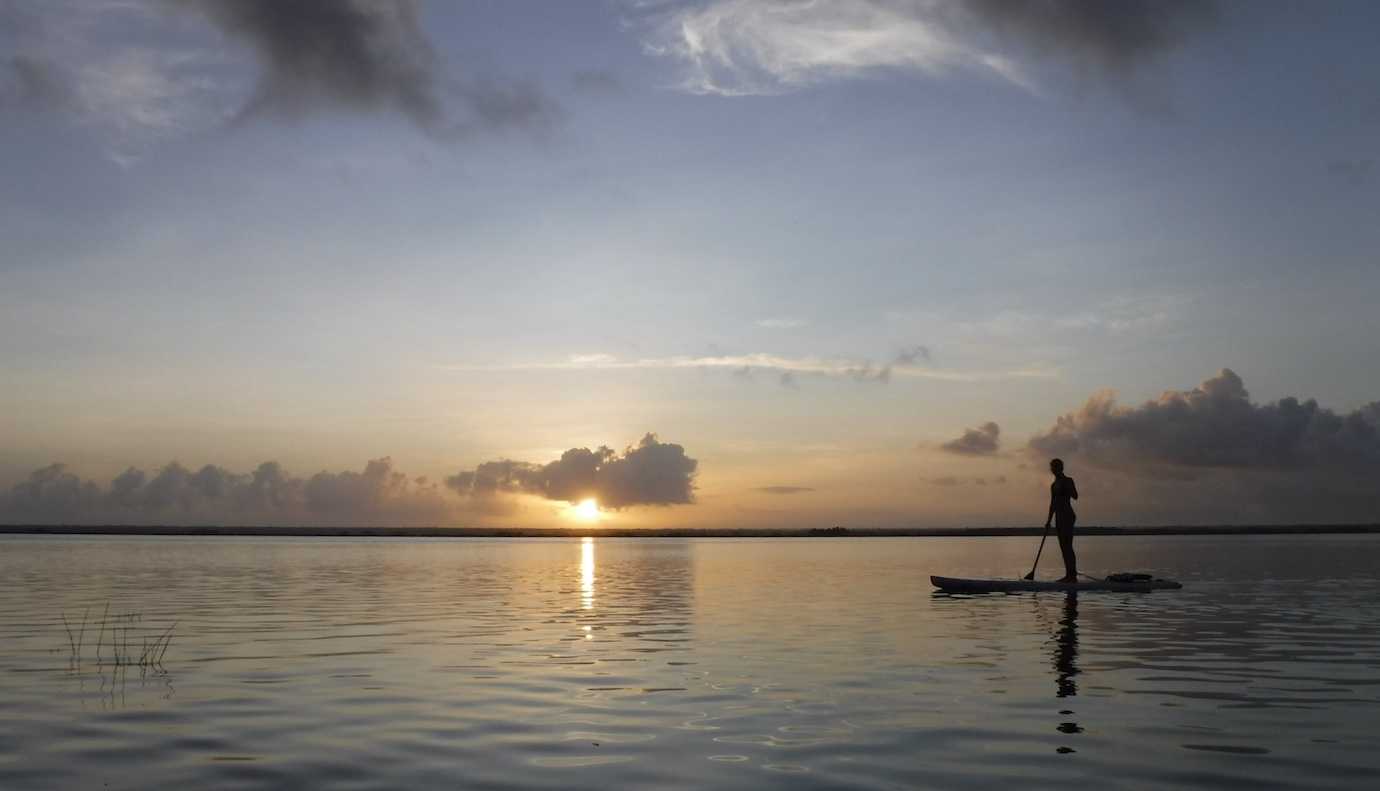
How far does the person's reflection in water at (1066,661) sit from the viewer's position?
1359 centimetres

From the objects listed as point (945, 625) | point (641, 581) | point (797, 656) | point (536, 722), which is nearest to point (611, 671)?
point (797, 656)

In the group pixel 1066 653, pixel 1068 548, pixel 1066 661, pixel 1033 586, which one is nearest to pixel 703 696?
pixel 1066 661

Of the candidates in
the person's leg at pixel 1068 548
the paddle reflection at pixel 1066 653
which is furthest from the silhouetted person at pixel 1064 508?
the paddle reflection at pixel 1066 653

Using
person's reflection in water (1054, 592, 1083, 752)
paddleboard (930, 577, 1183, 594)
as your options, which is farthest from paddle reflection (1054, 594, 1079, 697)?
paddleboard (930, 577, 1183, 594)

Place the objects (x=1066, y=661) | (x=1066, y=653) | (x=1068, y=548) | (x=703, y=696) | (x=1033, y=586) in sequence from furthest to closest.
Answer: (x=1068, y=548) < (x=1033, y=586) < (x=1066, y=653) < (x=1066, y=661) < (x=703, y=696)

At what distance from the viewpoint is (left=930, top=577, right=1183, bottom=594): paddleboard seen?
3531 cm

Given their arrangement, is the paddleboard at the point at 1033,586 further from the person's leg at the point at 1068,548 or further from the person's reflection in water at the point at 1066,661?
the person's reflection in water at the point at 1066,661

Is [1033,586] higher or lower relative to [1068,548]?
lower

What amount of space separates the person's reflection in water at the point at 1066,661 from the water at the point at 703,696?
71mm

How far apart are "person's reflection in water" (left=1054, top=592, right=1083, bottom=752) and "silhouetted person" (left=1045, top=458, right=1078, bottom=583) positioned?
6260 millimetres

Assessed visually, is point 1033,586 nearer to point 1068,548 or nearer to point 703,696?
point 1068,548

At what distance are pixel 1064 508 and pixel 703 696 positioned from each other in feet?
79.2

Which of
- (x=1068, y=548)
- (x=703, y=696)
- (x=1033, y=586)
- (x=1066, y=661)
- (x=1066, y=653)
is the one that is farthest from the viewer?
(x=1068, y=548)

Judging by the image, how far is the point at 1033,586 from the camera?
3531cm
